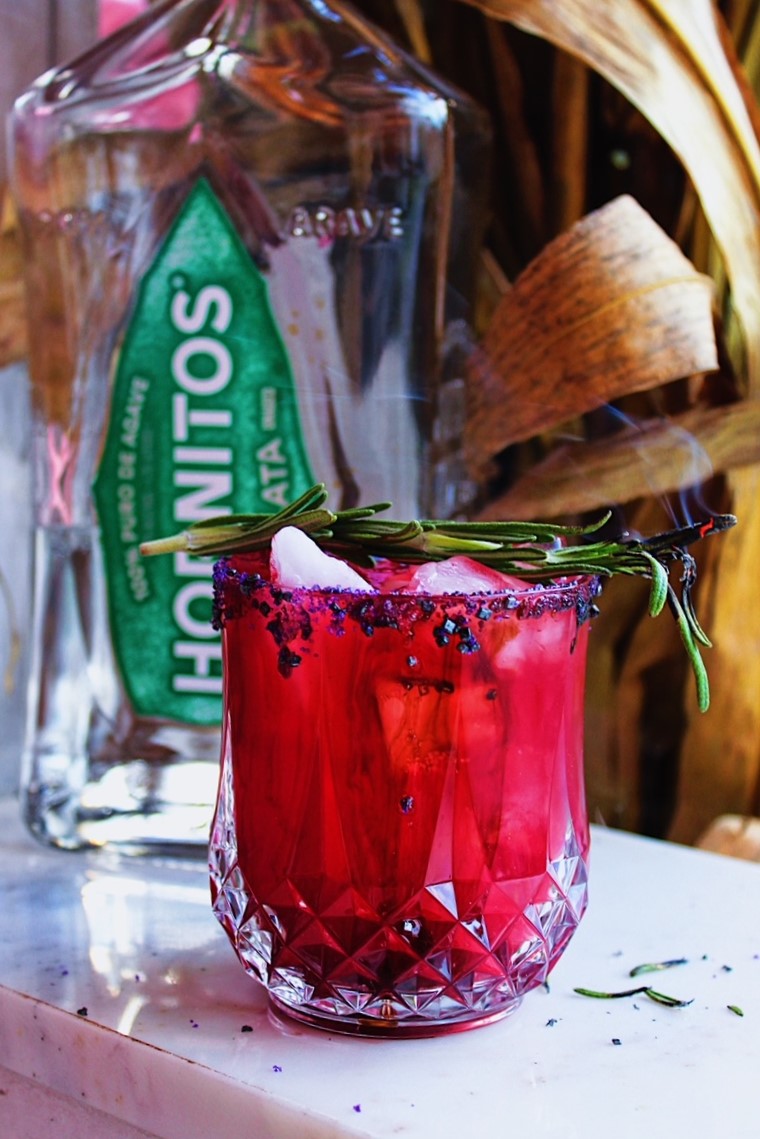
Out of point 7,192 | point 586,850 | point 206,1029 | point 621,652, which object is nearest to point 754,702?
point 621,652

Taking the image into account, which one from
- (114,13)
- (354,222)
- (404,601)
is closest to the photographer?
(404,601)

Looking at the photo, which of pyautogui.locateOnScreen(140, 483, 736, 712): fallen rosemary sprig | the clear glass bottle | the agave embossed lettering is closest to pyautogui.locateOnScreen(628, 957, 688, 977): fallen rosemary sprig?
pyautogui.locateOnScreen(140, 483, 736, 712): fallen rosemary sprig

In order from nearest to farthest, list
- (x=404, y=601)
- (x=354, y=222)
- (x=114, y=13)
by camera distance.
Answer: (x=404, y=601), (x=354, y=222), (x=114, y=13)

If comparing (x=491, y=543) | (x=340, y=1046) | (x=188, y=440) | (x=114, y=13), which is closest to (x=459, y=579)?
(x=491, y=543)

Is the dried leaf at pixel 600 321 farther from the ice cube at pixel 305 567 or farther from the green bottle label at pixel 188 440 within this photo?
the ice cube at pixel 305 567

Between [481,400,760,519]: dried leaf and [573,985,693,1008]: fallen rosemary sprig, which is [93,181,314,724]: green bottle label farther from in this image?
[573,985,693,1008]: fallen rosemary sprig

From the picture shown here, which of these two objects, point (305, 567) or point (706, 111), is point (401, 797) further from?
point (706, 111)
